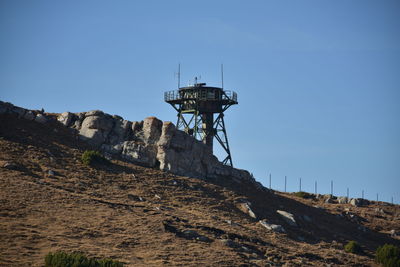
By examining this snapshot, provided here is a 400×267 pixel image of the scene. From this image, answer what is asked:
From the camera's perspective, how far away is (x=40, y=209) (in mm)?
40625

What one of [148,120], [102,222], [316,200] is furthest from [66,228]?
[316,200]

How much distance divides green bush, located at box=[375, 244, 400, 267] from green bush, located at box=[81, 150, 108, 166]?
91.8 feet

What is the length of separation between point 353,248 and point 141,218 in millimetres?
20611

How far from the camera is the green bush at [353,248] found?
1970 inches

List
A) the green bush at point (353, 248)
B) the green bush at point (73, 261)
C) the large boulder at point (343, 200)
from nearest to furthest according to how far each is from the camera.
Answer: the green bush at point (73, 261) < the green bush at point (353, 248) < the large boulder at point (343, 200)

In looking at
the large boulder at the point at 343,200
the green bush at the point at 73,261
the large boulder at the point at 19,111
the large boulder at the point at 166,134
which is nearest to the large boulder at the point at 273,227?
the large boulder at the point at 166,134

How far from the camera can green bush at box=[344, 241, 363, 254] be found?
5003cm

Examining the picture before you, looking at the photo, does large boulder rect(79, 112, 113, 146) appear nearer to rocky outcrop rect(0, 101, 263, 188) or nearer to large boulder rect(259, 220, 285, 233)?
rocky outcrop rect(0, 101, 263, 188)

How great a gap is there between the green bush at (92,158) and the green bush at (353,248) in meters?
25.2

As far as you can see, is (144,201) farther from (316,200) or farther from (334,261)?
(316,200)

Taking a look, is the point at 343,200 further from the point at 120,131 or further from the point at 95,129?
the point at 95,129

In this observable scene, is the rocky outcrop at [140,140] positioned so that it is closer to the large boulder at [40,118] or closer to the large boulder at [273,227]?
the large boulder at [40,118]

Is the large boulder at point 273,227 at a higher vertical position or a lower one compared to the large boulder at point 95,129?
lower

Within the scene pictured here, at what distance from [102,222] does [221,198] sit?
57.3 feet
